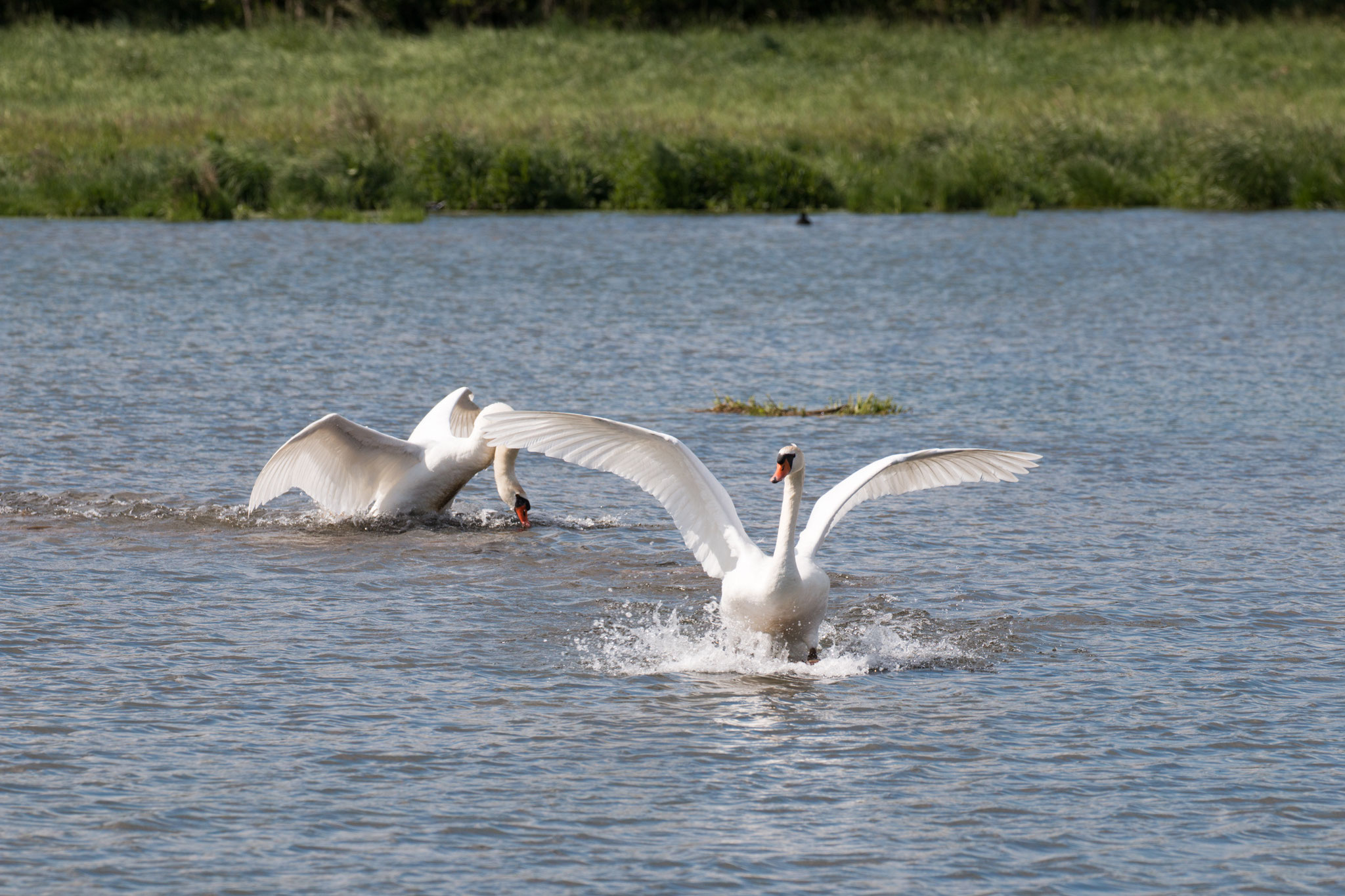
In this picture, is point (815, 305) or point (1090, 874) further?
point (815, 305)

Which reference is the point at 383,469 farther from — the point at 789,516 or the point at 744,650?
the point at 789,516

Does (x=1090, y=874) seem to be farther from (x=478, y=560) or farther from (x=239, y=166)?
(x=239, y=166)

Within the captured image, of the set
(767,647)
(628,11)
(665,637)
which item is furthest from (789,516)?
(628,11)

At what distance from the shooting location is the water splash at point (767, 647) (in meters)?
7.76

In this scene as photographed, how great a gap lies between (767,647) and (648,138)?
23913 millimetres

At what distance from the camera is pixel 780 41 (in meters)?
49.2

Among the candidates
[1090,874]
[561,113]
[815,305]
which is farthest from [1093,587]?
[561,113]

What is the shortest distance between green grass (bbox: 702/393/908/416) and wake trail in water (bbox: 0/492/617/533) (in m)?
3.38

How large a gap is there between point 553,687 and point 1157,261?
19074 millimetres

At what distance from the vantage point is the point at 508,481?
10.5m

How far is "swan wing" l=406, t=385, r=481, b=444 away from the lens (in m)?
10.8

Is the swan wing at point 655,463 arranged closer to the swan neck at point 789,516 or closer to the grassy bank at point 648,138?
the swan neck at point 789,516

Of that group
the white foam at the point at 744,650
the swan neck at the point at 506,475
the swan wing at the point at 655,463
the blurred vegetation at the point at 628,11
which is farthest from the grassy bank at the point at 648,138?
the swan wing at the point at 655,463

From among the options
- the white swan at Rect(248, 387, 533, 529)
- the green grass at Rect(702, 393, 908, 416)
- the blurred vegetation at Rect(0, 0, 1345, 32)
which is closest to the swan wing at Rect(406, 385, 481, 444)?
the white swan at Rect(248, 387, 533, 529)
